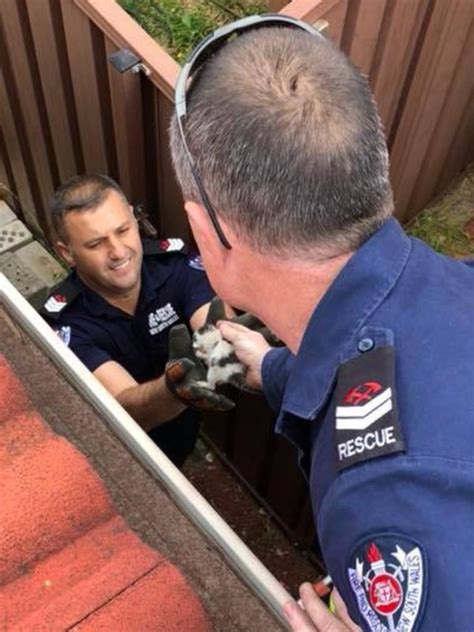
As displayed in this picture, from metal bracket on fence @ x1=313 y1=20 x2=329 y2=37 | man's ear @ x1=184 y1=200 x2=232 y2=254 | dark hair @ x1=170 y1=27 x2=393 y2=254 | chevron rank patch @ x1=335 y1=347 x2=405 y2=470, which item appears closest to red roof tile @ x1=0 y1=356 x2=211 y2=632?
chevron rank patch @ x1=335 y1=347 x2=405 y2=470

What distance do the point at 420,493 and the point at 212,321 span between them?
1.50m

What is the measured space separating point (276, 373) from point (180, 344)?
46cm

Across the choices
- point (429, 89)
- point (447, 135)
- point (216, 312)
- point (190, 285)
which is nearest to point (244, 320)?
point (216, 312)

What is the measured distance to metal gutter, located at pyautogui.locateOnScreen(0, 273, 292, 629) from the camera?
1639 mm

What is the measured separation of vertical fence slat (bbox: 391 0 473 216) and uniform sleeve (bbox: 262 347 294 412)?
187 centimetres

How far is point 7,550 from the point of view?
1.63m

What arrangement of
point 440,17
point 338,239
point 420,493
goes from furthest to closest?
point 440,17, point 338,239, point 420,493

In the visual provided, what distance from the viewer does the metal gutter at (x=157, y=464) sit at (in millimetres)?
1639

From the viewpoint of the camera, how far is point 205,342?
8.66 ft

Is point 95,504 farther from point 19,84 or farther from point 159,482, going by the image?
point 19,84

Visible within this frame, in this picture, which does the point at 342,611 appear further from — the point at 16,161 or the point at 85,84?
the point at 16,161

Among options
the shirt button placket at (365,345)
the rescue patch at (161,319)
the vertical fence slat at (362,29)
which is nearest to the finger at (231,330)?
the rescue patch at (161,319)

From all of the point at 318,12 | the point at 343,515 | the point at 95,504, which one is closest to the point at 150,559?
the point at 95,504

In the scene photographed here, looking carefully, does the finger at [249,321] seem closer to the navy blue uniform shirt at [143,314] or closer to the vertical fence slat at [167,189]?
the navy blue uniform shirt at [143,314]
